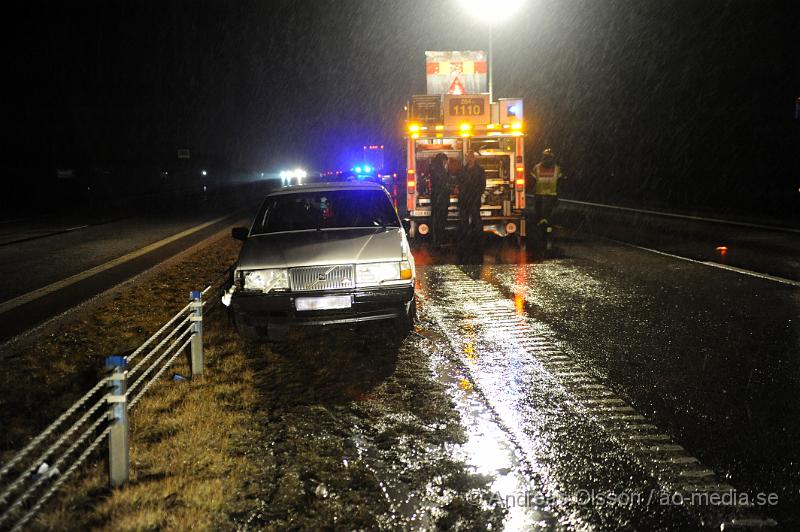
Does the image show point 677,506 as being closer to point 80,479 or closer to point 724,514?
point 724,514

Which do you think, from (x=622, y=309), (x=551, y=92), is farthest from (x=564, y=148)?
(x=622, y=309)

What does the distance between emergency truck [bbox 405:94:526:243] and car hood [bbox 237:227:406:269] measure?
757 cm

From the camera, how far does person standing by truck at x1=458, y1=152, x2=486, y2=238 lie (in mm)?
13922

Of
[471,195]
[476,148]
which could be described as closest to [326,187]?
[471,195]

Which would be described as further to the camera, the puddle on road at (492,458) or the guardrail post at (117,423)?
the guardrail post at (117,423)

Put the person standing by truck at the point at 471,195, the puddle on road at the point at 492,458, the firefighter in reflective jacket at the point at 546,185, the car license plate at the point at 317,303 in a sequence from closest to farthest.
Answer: the puddle on road at the point at 492,458, the car license plate at the point at 317,303, the person standing by truck at the point at 471,195, the firefighter in reflective jacket at the point at 546,185

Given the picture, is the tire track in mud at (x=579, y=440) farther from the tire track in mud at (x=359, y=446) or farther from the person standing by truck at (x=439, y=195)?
the person standing by truck at (x=439, y=195)

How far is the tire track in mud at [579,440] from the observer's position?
143 inches

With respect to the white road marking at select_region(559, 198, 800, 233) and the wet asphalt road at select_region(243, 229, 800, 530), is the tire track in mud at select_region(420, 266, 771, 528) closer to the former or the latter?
the wet asphalt road at select_region(243, 229, 800, 530)

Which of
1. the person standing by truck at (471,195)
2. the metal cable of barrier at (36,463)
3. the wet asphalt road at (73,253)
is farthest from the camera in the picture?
the person standing by truck at (471,195)

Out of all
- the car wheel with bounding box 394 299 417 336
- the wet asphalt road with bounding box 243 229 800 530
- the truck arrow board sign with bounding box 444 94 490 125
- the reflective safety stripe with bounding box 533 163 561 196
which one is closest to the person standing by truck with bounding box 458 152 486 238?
the truck arrow board sign with bounding box 444 94 490 125

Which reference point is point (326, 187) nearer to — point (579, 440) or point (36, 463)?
point (579, 440)

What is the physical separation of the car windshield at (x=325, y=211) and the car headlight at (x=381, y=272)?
43.0 inches

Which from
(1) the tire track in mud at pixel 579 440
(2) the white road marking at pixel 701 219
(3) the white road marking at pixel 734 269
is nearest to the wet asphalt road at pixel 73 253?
(1) the tire track in mud at pixel 579 440
